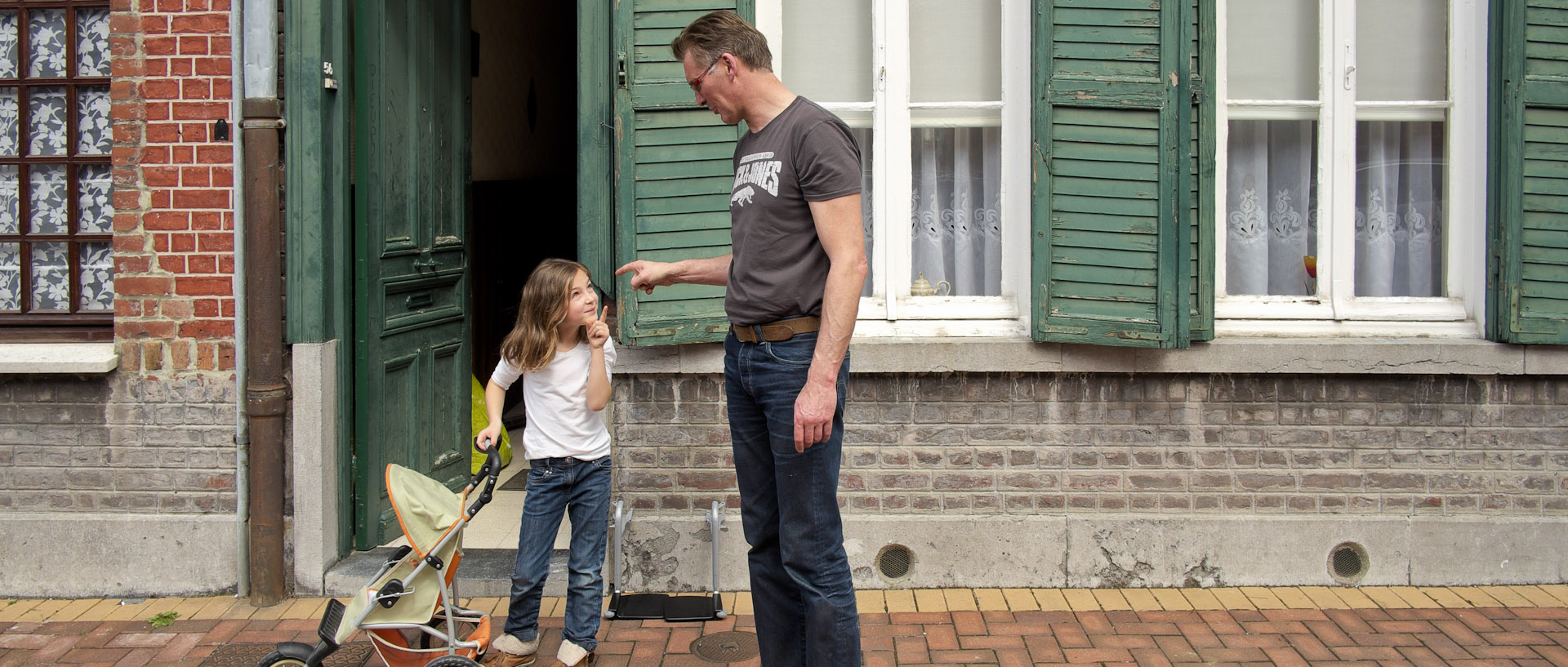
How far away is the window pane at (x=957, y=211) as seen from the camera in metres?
5.43

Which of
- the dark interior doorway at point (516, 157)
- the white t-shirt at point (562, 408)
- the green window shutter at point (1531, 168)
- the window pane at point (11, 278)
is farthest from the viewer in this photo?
the dark interior doorway at point (516, 157)

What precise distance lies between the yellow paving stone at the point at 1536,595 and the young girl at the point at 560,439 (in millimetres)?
3612

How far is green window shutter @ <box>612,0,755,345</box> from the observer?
506 centimetres

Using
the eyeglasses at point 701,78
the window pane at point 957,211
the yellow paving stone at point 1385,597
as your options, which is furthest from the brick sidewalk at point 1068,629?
the eyeglasses at point 701,78

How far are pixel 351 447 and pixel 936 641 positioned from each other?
256cm

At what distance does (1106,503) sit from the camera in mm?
5266

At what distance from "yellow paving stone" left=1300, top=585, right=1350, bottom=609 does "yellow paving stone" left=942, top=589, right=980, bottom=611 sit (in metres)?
1.31

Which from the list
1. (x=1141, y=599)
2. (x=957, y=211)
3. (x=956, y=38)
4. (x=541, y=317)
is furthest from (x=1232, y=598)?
(x=541, y=317)

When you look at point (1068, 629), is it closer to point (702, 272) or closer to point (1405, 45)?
point (702, 272)

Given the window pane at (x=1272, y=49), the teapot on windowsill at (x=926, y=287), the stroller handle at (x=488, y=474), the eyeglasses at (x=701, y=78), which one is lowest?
the stroller handle at (x=488, y=474)

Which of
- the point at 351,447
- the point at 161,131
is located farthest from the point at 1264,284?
the point at 161,131

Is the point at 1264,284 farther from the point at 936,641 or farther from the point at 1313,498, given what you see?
the point at 936,641

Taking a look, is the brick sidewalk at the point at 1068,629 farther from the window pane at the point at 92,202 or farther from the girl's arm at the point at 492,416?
the window pane at the point at 92,202

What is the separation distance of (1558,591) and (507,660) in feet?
13.4
